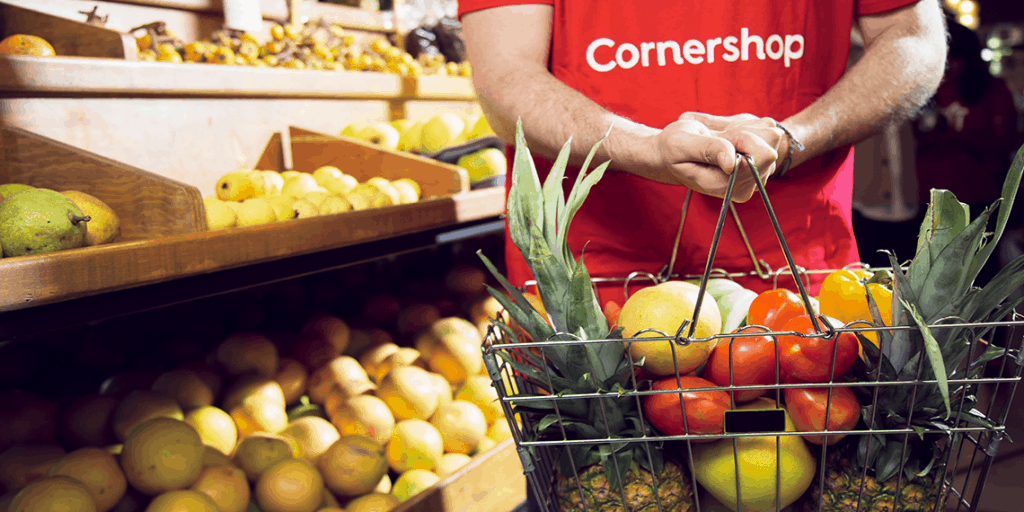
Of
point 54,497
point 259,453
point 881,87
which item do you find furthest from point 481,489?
point 881,87

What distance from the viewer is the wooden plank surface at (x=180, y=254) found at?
3.28ft

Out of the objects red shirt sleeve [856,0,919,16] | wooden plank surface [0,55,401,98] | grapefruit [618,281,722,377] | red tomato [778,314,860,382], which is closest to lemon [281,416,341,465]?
wooden plank surface [0,55,401,98]

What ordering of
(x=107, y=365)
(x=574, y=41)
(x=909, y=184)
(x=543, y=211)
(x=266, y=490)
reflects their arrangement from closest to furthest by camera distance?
1. (x=543, y=211)
2. (x=574, y=41)
3. (x=266, y=490)
4. (x=107, y=365)
5. (x=909, y=184)

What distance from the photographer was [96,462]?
1399 mm

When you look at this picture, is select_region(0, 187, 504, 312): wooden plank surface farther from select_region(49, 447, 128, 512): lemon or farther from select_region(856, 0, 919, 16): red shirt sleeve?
select_region(856, 0, 919, 16): red shirt sleeve

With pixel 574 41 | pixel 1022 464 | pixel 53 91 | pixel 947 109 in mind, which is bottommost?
pixel 1022 464

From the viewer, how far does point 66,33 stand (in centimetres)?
179

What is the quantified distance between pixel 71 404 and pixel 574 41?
1.40m

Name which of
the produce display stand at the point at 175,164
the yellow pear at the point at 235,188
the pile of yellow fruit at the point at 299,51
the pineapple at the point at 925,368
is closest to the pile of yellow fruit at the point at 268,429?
the produce display stand at the point at 175,164

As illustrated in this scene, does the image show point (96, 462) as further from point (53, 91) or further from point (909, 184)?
point (909, 184)

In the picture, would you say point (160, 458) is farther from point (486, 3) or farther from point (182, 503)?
point (486, 3)

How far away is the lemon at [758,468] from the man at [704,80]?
46 cm

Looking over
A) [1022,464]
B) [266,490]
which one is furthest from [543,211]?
[1022,464]

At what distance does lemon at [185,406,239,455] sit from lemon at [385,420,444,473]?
1.24 feet
